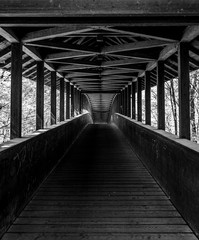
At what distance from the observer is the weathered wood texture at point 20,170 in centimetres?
293

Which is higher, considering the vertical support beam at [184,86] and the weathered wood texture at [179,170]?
the vertical support beam at [184,86]

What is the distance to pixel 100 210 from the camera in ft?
11.9

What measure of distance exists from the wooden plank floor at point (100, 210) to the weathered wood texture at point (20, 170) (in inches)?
7.1

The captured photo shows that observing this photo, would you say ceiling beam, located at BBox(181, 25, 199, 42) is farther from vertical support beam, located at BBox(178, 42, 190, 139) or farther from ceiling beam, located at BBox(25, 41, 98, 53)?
ceiling beam, located at BBox(25, 41, 98, 53)

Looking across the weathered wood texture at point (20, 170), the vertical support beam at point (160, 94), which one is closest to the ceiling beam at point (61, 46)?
the vertical support beam at point (160, 94)

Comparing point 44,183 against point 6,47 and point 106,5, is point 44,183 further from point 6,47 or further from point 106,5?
point 106,5

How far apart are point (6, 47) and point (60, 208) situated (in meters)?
3.72

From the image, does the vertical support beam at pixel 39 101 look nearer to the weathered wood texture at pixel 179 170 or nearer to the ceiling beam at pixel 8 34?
the ceiling beam at pixel 8 34

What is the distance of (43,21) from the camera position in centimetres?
312

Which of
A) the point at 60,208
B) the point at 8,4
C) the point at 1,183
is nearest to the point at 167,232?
the point at 60,208

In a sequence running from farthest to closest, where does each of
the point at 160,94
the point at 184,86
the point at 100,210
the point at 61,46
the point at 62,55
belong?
1. the point at 62,55
2. the point at 160,94
3. the point at 61,46
4. the point at 184,86
5. the point at 100,210

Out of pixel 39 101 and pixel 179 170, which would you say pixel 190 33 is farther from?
pixel 39 101

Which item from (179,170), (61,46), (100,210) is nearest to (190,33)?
(179,170)

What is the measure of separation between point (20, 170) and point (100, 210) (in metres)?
1.34
